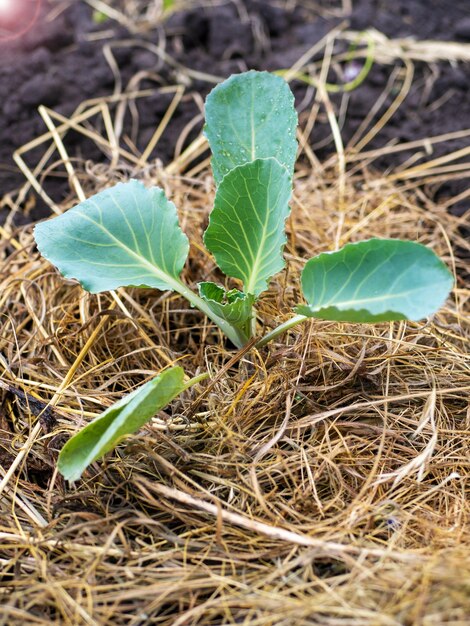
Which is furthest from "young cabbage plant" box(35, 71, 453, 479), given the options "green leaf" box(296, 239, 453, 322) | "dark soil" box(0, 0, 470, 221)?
"dark soil" box(0, 0, 470, 221)

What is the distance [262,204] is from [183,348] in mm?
413

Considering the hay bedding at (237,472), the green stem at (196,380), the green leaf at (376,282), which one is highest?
the green leaf at (376,282)

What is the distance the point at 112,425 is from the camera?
3.41 feet

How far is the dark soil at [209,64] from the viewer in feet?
6.82

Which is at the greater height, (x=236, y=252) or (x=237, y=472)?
(x=236, y=252)

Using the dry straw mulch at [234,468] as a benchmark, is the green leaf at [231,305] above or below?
above

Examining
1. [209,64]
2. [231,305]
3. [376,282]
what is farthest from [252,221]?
[209,64]

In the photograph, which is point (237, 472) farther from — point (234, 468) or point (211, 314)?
point (211, 314)

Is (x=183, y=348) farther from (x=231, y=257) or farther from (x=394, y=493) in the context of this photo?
(x=394, y=493)

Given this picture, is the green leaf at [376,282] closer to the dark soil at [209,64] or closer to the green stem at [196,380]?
the green stem at [196,380]

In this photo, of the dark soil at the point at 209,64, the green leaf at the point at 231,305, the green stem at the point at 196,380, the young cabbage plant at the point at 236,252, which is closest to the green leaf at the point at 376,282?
the young cabbage plant at the point at 236,252

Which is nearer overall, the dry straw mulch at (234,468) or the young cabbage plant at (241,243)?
the dry straw mulch at (234,468)

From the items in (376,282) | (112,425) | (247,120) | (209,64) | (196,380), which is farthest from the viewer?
(209,64)

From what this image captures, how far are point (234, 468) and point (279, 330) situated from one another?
0.88ft
